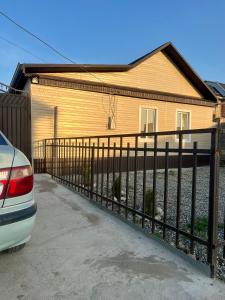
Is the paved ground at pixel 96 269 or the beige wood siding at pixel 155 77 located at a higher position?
the beige wood siding at pixel 155 77

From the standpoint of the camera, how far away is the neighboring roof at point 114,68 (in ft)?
25.6

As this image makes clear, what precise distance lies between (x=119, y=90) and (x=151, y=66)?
2354mm

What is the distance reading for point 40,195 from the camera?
4855mm

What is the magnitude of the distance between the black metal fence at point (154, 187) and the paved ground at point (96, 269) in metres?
0.27

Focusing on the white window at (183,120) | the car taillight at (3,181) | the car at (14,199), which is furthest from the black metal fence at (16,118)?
the white window at (183,120)

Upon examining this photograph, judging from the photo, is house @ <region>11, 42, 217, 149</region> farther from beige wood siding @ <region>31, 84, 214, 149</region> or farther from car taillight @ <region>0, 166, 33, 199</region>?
car taillight @ <region>0, 166, 33, 199</region>

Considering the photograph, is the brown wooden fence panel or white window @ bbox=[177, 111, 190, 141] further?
white window @ bbox=[177, 111, 190, 141]

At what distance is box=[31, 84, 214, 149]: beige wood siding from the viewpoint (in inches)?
319

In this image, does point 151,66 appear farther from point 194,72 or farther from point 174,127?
point 174,127

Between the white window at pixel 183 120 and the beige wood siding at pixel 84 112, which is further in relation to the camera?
the white window at pixel 183 120

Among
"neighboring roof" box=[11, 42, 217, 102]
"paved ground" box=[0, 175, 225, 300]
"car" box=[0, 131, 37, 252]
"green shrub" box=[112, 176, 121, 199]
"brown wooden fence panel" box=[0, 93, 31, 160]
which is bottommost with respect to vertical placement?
"paved ground" box=[0, 175, 225, 300]

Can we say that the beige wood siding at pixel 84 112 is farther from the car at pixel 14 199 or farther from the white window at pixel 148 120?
the car at pixel 14 199

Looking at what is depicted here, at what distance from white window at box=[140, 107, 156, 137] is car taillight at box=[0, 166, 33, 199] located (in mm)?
9019

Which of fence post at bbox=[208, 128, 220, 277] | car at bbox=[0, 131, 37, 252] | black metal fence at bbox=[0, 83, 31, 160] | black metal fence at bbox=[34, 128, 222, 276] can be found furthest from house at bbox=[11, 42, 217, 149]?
fence post at bbox=[208, 128, 220, 277]
